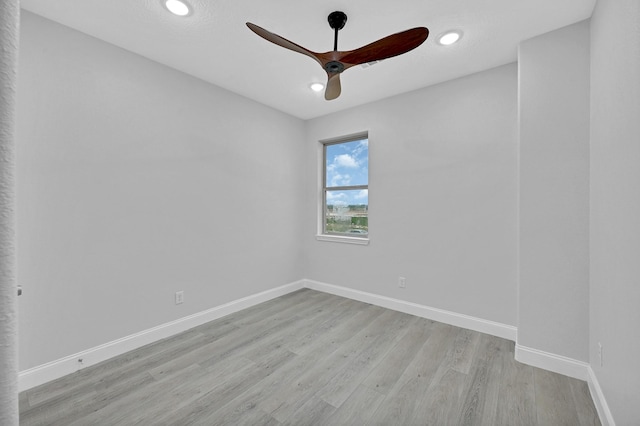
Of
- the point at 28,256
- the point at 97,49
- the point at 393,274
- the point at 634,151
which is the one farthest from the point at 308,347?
the point at 97,49

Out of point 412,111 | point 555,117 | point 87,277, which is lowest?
point 87,277

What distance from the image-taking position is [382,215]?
137 inches

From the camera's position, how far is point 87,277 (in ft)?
7.27

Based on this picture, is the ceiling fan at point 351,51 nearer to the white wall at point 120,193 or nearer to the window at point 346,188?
the white wall at point 120,193

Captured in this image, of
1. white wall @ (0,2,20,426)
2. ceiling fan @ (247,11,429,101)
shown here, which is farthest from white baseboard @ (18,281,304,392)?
ceiling fan @ (247,11,429,101)

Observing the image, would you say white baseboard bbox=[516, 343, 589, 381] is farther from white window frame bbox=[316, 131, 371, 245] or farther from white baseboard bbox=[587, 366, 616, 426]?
white window frame bbox=[316, 131, 371, 245]

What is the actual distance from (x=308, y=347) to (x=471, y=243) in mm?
1905

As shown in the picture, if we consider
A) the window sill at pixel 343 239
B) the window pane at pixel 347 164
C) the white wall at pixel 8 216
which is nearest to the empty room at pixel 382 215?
the window sill at pixel 343 239

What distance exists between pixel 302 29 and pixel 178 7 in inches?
34.3

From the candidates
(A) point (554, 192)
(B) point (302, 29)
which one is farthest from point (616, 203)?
(B) point (302, 29)

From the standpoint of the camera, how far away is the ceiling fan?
1.60m

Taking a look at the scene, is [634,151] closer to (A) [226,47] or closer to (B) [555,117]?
(B) [555,117]

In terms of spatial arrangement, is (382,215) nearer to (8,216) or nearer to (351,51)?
(351,51)

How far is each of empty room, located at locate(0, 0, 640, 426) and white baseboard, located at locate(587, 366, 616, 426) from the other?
2cm
